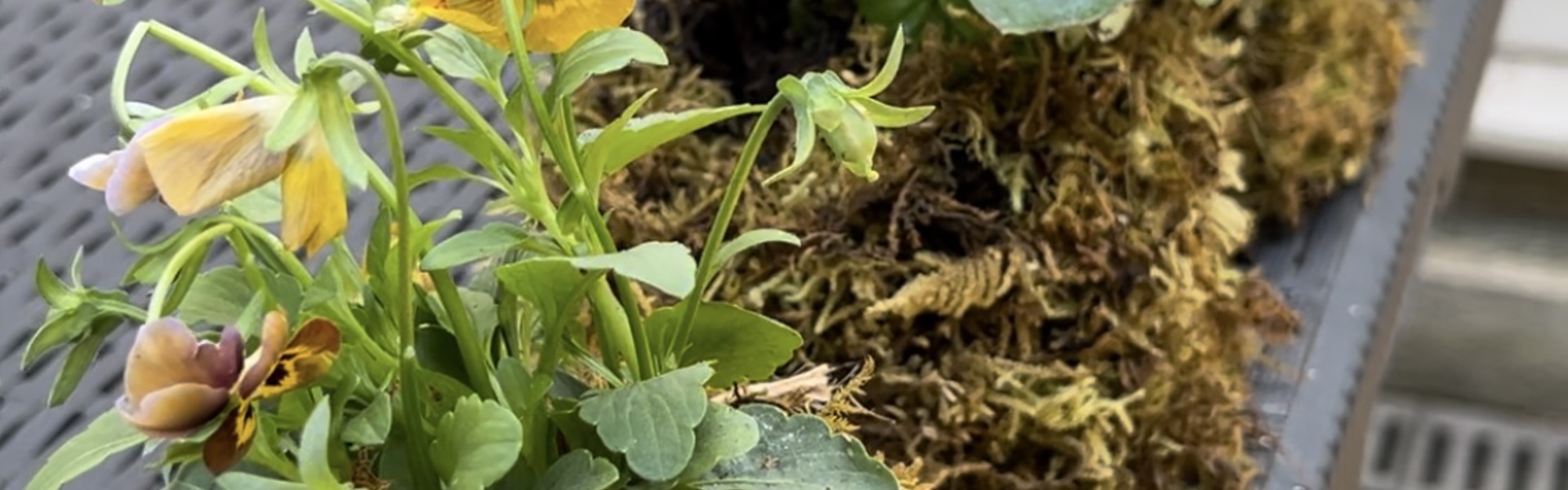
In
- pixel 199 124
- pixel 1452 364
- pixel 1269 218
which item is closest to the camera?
pixel 199 124

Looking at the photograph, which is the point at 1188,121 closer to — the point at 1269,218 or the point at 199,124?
the point at 1269,218

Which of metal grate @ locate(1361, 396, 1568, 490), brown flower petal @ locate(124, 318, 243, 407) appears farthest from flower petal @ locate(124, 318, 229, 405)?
metal grate @ locate(1361, 396, 1568, 490)

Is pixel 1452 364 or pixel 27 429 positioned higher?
pixel 27 429

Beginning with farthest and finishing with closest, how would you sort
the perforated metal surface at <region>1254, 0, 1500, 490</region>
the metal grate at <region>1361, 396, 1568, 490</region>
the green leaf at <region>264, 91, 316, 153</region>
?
the metal grate at <region>1361, 396, 1568, 490</region> → the perforated metal surface at <region>1254, 0, 1500, 490</region> → the green leaf at <region>264, 91, 316, 153</region>

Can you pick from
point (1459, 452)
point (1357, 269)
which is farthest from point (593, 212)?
point (1459, 452)

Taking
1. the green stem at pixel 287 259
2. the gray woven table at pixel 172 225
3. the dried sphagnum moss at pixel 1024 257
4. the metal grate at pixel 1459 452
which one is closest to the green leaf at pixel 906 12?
the dried sphagnum moss at pixel 1024 257

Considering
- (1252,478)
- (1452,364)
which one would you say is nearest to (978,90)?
(1252,478)

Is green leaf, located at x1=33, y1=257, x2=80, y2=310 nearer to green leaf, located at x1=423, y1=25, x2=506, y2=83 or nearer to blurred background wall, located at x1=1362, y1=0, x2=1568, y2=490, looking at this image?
green leaf, located at x1=423, y1=25, x2=506, y2=83
